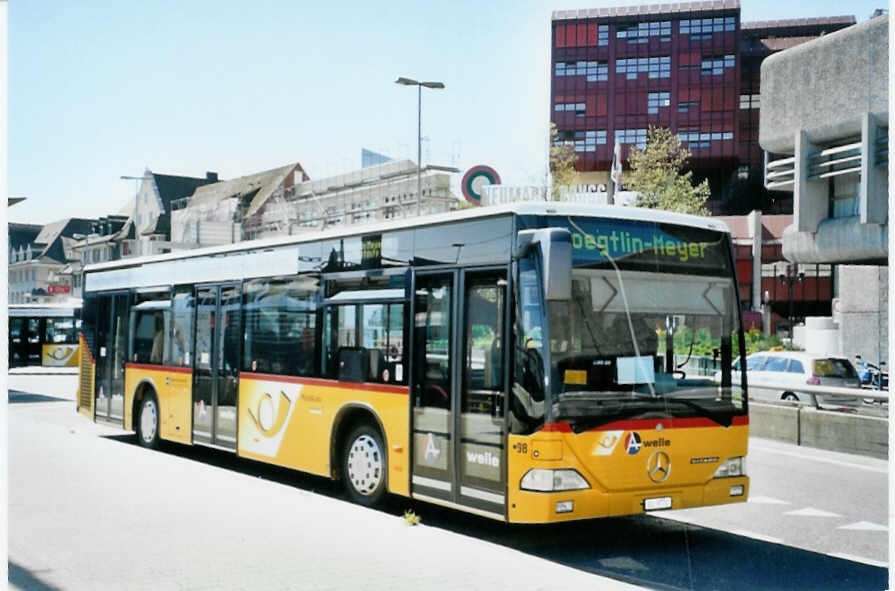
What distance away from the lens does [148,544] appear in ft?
27.7

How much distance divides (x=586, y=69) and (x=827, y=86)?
237 feet

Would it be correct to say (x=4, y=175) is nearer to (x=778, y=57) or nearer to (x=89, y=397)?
(x=89, y=397)

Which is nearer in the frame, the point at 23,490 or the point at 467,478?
the point at 467,478

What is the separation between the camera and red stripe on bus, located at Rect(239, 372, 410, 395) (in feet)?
35.0

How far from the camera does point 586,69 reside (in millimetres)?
89500

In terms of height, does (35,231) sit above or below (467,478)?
above

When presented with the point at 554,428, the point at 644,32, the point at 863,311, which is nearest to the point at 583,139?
the point at 644,32

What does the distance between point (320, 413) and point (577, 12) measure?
82432 mm

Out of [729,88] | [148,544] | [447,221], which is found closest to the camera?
[148,544]

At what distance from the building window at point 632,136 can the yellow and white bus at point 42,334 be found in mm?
51964

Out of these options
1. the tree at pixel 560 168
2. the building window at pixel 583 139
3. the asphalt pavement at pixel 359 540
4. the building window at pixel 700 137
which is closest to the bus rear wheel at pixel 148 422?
the asphalt pavement at pixel 359 540

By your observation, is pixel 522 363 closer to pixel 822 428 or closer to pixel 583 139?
pixel 822 428

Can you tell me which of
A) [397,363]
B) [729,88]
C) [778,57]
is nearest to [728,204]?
[729,88]

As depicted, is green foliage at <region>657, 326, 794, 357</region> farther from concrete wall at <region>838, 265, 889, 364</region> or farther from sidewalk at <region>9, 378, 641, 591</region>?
concrete wall at <region>838, 265, 889, 364</region>
